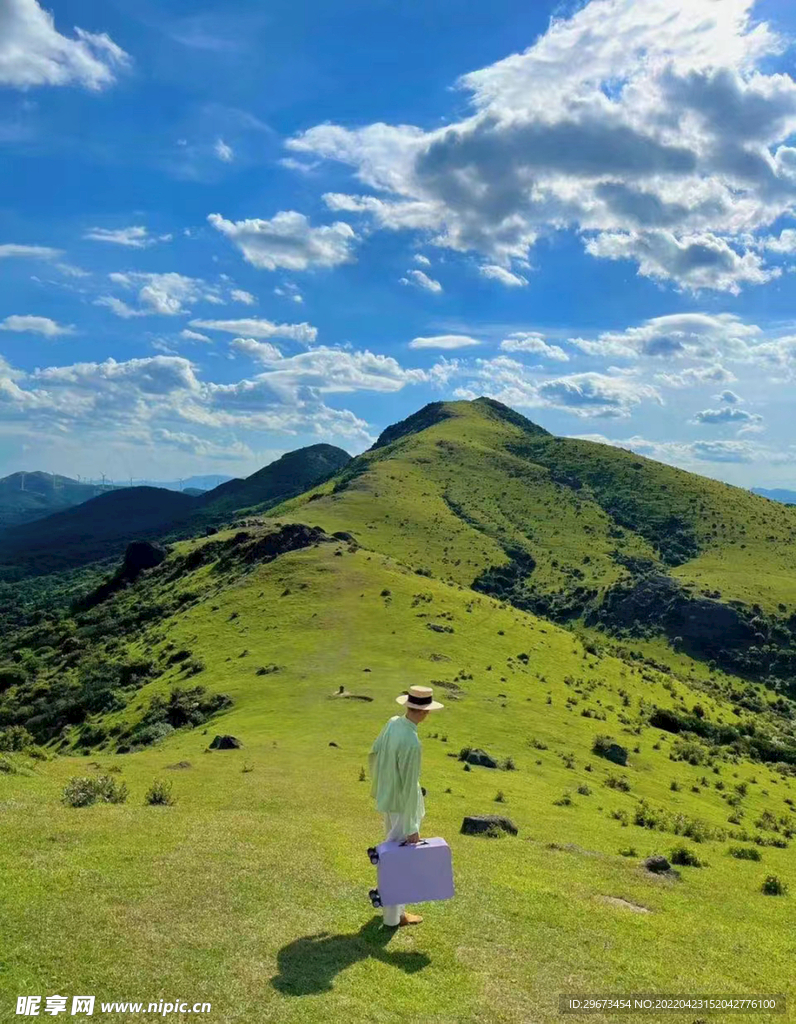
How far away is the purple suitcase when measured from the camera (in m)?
13.5

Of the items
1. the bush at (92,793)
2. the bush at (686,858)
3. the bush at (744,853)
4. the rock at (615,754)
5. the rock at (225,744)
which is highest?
the bush at (92,793)

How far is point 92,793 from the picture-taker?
23.1 m

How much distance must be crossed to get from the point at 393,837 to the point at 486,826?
39.2 ft

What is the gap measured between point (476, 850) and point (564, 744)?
31.5 metres

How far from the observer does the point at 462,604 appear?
95312mm

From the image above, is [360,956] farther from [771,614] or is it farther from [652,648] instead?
[771,614]

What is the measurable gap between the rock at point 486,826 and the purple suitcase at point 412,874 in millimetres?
11227

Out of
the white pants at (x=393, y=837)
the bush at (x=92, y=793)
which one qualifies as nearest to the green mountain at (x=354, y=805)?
the bush at (x=92, y=793)

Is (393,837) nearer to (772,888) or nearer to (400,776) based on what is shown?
(400,776)

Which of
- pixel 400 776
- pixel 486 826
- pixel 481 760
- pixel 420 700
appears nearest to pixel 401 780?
pixel 400 776

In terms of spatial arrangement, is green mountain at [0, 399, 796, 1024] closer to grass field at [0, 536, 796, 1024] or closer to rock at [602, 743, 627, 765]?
grass field at [0, 536, 796, 1024]

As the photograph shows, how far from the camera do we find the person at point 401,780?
14.0 meters

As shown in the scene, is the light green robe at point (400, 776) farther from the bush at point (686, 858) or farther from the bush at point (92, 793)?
the bush at point (686, 858)

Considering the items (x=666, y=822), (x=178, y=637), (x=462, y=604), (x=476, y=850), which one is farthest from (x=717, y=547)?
(x=476, y=850)
